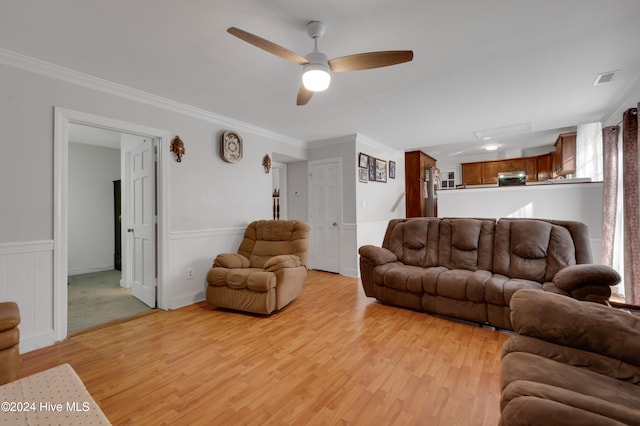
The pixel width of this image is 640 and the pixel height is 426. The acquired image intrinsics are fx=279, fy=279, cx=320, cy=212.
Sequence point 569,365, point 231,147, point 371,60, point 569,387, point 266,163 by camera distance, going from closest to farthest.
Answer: point 569,387 < point 569,365 < point 371,60 < point 231,147 < point 266,163

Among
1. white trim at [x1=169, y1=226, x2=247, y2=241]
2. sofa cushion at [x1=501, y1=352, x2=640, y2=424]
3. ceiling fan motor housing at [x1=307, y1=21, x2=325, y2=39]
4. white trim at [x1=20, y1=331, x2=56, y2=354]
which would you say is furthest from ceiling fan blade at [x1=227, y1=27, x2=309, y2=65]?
white trim at [x1=20, y1=331, x2=56, y2=354]

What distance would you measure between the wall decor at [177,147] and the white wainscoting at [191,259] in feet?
3.04

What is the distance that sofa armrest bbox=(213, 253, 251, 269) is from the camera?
329 centimetres

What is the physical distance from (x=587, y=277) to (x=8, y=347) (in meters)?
4.00

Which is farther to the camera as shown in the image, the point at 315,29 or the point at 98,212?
the point at 98,212

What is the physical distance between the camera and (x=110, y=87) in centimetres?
279

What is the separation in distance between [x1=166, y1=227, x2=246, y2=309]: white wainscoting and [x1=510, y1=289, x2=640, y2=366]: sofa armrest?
10.9ft

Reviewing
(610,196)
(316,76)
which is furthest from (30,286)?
(610,196)

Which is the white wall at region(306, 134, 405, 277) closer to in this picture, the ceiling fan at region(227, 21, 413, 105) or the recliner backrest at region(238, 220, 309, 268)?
the recliner backrest at region(238, 220, 309, 268)

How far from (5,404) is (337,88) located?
9.94ft

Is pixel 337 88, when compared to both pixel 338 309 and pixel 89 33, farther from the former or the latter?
pixel 338 309

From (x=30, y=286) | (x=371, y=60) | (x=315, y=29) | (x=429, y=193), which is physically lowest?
(x=30, y=286)

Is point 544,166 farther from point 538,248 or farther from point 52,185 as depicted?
point 52,185

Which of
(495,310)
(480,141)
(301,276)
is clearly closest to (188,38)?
(301,276)
